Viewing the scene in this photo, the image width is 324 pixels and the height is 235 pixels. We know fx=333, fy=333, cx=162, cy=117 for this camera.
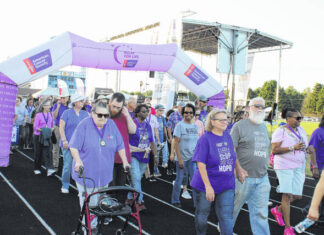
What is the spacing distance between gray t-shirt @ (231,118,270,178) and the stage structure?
6359 mm

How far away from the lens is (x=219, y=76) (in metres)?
34.3

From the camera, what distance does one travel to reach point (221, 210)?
3811mm

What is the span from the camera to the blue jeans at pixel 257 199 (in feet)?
13.9

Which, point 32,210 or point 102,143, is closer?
point 102,143

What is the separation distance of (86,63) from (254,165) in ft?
23.8

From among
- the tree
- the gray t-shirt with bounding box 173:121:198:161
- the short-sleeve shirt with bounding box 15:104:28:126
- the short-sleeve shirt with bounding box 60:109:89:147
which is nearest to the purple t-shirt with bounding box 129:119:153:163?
the gray t-shirt with bounding box 173:121:198:161

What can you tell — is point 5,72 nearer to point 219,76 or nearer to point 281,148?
point 281,148

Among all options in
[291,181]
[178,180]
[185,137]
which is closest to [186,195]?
[178,180]

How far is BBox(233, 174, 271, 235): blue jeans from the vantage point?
13.9 feet

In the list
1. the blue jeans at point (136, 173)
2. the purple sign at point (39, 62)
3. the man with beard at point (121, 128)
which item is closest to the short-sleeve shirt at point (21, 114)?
the purple sign at point (39, 62)

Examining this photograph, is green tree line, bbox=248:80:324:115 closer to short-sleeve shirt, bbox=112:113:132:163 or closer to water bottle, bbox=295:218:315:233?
water bottle, bbox=295:218:315:233

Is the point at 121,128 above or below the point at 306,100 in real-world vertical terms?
below

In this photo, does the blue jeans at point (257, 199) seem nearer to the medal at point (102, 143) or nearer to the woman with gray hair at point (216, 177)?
the woman with gray hair at point (216, 177)

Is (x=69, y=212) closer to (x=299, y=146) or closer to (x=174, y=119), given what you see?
(x=299, y=146)
